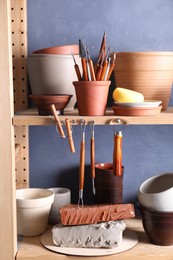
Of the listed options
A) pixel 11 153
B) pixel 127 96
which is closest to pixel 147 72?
pixel 127 96

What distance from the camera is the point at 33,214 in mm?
1424

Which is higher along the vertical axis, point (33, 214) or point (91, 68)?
point (91, 68)

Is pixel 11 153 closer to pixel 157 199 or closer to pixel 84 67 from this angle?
pixel 84 67

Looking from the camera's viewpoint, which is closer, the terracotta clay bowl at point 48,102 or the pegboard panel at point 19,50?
the terracotta clay bowl at point 48,102

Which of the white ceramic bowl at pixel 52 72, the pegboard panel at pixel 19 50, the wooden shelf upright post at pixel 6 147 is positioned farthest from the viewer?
the pegboard panel at pixel 19 50

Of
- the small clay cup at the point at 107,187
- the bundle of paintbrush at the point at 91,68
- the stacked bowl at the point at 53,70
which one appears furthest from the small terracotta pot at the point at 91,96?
the small clay cup at the point at 107,187

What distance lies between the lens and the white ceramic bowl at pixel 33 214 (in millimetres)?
1405

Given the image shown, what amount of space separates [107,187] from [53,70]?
16.5 inches

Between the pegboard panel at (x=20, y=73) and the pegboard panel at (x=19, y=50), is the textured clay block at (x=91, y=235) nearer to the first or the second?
the pegboard panel at (x=20, y=73)

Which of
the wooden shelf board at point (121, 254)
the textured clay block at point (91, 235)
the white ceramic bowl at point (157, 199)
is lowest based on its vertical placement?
the wooden shelf board at point (121, 254)

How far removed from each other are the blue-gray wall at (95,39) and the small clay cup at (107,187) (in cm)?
13

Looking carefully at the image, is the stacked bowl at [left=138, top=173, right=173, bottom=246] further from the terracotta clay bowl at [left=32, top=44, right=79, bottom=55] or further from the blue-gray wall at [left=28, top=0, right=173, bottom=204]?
the terracotta clay bowl at [left=32, top=44, right=79, bottom=55]

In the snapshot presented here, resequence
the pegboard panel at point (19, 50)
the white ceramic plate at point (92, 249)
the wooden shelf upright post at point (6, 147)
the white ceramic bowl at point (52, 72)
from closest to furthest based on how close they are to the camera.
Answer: the wooden shelf upright post at point (6, 147) → the white ceramic plate at point (92, 249) → the white ceramic bowl at point (52, 72) → the pegboard panel at point (19, 50)

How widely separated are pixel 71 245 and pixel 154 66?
1.96 feet
